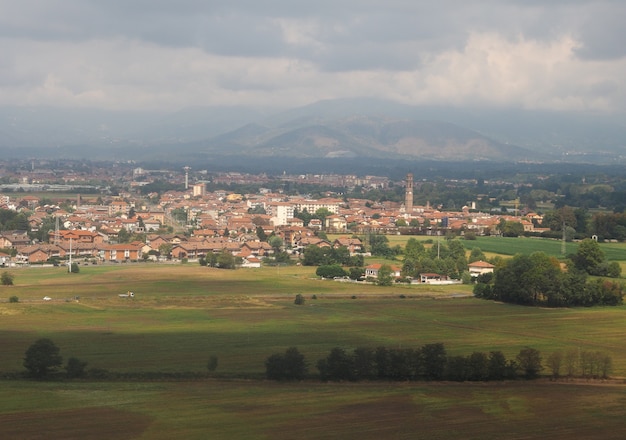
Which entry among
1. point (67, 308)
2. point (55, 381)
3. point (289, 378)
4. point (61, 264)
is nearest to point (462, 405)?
point (289, 378)

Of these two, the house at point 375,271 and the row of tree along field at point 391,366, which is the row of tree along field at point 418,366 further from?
the house at point 375,271

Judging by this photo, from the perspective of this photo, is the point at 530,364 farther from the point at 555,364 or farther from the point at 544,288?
the point at 544,288

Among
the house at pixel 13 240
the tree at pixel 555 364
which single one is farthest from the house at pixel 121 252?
the tree at pixel 555 364

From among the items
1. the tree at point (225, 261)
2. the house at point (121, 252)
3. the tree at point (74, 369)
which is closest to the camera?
the tree at point (74, 369)

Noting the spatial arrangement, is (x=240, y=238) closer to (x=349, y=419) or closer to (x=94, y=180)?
(x=349, y=419)

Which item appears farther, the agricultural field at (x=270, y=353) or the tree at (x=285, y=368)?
the tree at (x=285, y=368)

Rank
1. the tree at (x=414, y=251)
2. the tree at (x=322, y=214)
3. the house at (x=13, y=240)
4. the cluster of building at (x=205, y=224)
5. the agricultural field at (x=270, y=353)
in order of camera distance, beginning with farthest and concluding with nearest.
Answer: the tree at (x=322, y=214) → the house at (x=13, y=240) → the cluster of building at (x=205, y=224) → the tree at (x=414, y=251) → the agricultural field at (x=270, y=353)

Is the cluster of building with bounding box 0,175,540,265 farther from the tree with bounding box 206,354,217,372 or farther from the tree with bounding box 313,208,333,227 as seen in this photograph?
the tree with bounding box 206,354,217,372

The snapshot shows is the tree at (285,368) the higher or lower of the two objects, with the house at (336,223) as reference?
lower
